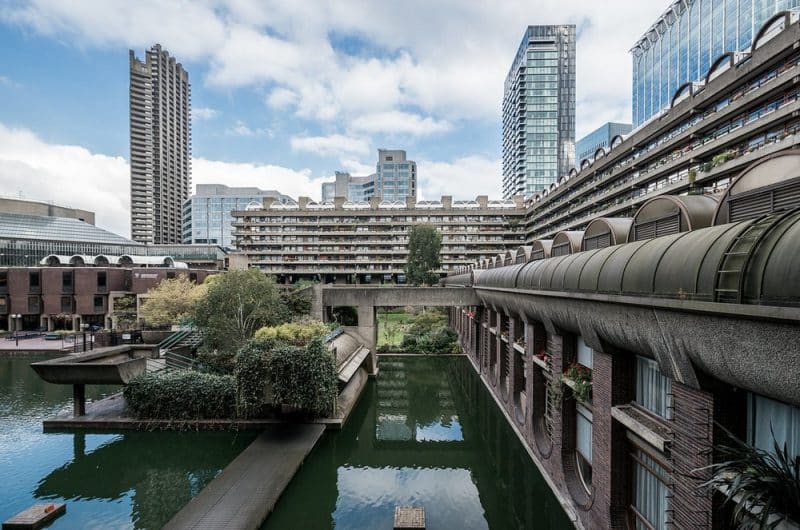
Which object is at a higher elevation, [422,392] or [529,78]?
[529,78]

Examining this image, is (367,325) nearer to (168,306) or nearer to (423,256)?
(168,306)

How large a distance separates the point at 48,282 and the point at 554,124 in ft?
420

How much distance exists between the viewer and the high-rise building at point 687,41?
263ft

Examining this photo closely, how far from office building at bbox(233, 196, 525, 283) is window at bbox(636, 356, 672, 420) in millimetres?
72679

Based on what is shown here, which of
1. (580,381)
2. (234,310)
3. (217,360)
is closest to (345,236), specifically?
(234,310)

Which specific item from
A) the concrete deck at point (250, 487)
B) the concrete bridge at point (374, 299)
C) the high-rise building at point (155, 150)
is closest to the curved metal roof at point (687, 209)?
the concrete deck at point (250, 487)

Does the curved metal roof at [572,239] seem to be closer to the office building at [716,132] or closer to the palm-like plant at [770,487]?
the office building at [716,132]

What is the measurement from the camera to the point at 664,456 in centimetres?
743

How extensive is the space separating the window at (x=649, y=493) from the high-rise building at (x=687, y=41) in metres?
77.0

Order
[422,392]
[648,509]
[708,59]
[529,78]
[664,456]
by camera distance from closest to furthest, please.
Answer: [664,456], [648,509], [422,392], [708,59], [529,78]

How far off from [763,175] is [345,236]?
7765cm

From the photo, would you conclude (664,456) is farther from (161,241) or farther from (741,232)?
(161,241)

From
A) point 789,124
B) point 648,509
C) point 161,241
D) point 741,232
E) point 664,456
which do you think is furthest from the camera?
point 161,241

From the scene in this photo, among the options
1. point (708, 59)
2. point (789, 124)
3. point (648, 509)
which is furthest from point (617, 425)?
point (708, 59)
